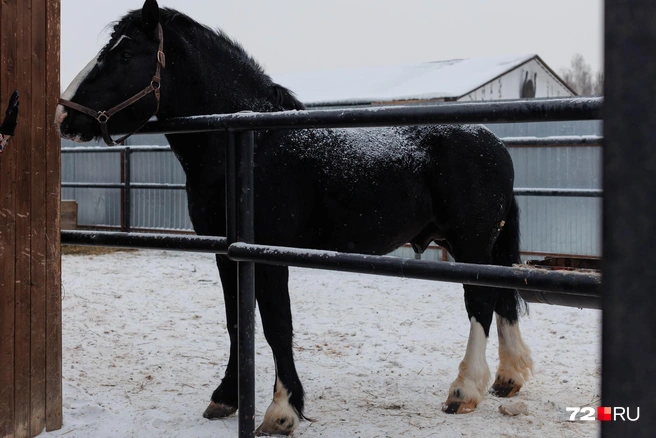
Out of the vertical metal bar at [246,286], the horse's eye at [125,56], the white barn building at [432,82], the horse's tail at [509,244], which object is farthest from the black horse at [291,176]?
the white barn building at [432,82]

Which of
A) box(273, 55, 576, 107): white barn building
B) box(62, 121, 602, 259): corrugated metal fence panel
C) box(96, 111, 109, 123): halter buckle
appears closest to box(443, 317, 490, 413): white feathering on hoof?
box(96, 111, 109, 123): halter buckle

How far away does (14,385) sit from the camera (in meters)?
2.45

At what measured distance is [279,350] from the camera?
2.87m

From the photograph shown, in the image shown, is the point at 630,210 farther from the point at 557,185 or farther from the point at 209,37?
the point at 557,185

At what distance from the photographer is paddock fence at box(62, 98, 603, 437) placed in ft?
4.12

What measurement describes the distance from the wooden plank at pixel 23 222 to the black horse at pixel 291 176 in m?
0.16

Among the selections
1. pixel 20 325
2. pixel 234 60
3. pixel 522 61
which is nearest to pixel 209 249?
pixel 20 325

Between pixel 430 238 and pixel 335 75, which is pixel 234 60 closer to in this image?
pixel 430 238

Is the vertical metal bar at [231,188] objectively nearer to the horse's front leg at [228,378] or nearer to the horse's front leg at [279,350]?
the horse's front leg at [279,350]

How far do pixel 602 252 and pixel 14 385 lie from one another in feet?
8.43

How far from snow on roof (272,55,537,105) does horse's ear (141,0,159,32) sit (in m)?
7.06

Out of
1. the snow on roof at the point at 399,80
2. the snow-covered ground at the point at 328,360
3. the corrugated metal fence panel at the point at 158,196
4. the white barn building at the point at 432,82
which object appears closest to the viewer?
the snow-covered ground at the point at 328,360

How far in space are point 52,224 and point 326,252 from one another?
1.50 m

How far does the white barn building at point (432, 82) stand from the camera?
10.2m
